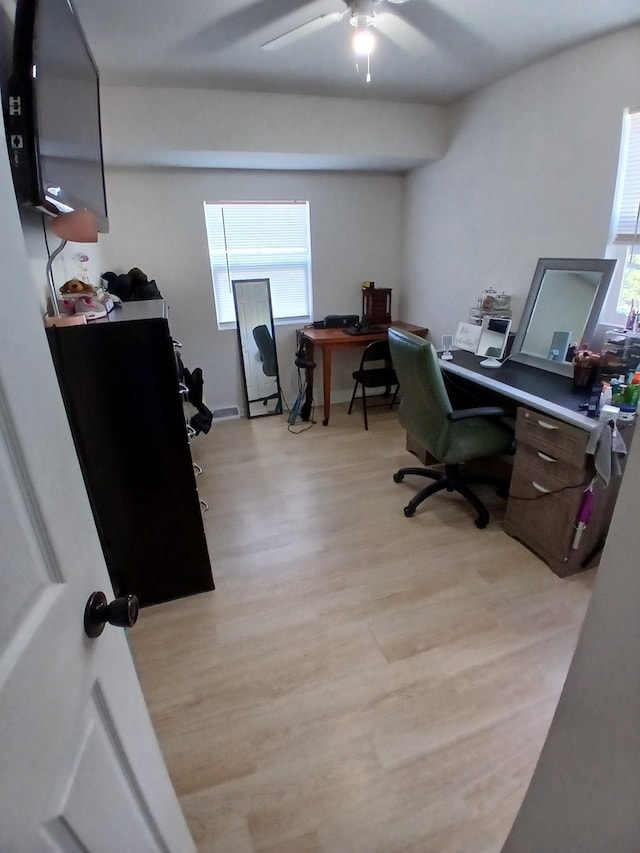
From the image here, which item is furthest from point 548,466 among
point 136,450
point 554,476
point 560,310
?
point 136,450

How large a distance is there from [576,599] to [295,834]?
1409 millimetres

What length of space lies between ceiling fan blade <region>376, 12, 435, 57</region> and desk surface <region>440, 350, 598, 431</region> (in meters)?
1.63

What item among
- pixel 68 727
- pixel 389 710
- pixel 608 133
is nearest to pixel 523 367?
pixel 608 133

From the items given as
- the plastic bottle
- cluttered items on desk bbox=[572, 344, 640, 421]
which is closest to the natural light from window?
cluttered items on desk bbox=[572, 344, 640, 421]

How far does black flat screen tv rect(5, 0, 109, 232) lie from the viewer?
1089mm

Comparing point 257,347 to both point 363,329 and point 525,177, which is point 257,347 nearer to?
point 363,329

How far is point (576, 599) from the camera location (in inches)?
70.4

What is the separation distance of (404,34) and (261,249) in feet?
6.14

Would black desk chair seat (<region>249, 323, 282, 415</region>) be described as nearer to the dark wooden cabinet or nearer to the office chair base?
the office chair base

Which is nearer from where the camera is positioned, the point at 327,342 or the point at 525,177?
the point at 525,177

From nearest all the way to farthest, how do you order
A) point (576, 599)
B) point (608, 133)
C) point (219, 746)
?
point (219, 746) < point (576, 599) < point (608, 133)

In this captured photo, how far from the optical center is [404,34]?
6.50 feet

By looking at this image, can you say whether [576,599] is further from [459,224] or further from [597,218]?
[459,224]

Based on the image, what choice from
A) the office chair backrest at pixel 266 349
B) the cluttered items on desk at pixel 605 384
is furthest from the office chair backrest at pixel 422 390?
the office chair backrest at pixel 266 349
